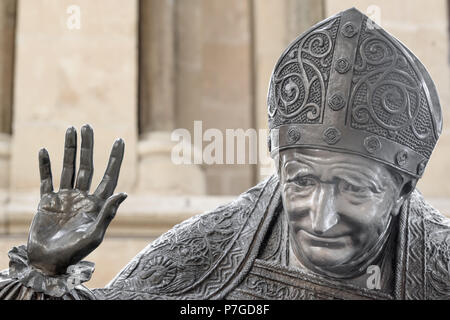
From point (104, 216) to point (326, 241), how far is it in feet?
1.40

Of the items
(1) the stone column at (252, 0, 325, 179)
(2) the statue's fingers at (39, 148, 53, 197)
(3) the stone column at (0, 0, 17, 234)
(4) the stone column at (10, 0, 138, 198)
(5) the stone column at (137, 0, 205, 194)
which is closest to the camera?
(2) the statue's fingers at (39, 148, 53, 197)

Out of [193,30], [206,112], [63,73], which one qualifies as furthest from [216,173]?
[63,73]

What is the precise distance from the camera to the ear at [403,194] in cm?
202

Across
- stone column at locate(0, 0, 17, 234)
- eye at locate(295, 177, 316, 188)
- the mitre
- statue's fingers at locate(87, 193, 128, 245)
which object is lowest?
statue's fingers at locate(87, 193, 128, 245)

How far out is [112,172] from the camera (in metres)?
2.01

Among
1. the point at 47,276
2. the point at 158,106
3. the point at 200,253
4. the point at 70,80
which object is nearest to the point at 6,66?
the point at 70,80

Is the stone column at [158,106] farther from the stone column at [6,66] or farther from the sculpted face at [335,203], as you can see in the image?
the sculpted face at [335,203]

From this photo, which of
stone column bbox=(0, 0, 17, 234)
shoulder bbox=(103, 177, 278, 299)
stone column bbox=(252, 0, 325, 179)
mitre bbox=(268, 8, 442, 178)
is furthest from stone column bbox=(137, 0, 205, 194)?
mitre bbox=(268, 8, 442, 178)

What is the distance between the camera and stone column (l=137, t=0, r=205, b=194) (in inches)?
176

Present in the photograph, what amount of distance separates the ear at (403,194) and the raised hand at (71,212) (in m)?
0.54

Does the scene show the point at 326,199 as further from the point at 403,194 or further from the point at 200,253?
the point at 200,253

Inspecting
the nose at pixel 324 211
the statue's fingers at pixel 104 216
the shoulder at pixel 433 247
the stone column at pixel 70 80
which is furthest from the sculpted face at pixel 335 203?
the stone column at pixel 70 80

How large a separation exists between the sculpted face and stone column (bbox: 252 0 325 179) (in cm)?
275

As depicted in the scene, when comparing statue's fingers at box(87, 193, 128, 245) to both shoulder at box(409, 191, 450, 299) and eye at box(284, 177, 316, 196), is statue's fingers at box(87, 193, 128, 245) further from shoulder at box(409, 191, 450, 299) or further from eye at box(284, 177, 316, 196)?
shoulder at box(409, 191, 450, 299)
